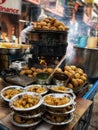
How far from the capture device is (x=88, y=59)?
17.8 feet

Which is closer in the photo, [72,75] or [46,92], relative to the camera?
[46,92]

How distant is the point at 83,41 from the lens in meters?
6.41

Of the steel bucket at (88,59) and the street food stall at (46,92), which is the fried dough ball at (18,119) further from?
the steel bucket at (88,59)

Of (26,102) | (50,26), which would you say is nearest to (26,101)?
(26,102)

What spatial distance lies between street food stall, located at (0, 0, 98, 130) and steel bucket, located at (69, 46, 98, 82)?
199 centimetres

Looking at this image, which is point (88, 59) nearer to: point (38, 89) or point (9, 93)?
point (38, 89)

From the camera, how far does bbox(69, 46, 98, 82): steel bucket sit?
5.33 m

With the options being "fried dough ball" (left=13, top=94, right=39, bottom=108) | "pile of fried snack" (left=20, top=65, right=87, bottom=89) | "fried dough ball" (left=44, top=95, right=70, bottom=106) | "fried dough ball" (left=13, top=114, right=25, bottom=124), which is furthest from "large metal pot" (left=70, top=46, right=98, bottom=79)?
"fried dough ball" (left=13, top=114, right=25, bottom=124)

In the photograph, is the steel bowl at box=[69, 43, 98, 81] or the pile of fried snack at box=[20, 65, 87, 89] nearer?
the pile of fried snack at box=[20, 65, 87, 89]

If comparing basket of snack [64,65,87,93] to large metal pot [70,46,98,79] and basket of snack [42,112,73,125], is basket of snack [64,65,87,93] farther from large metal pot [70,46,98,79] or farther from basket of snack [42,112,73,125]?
large metal pot [70,46,98,79]

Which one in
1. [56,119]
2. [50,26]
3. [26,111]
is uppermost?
[50,26]

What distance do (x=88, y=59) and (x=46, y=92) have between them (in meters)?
3.55

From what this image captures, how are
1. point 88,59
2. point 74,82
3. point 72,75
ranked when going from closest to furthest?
point 74,82 < point 72,75 < point 88,59

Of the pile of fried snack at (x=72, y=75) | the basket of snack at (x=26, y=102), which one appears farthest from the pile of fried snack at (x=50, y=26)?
the basket of snack at (x=26, y=102)
